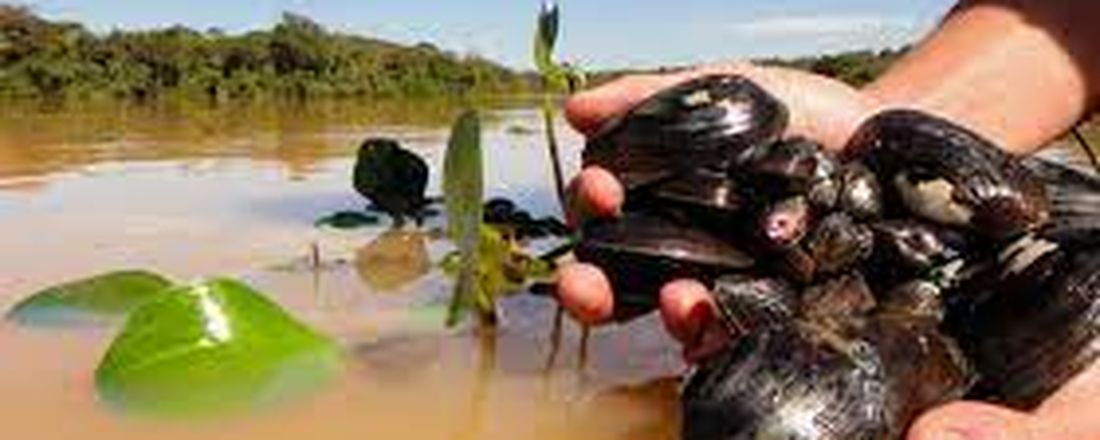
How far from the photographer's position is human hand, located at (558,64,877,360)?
2279 mm

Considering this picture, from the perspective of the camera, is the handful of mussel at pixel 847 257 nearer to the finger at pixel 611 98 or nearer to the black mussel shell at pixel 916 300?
the black mussel shell at pixel 916 300

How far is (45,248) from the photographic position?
13.3 feet

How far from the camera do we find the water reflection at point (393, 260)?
368cm

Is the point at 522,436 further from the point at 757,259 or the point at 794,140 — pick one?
the point at 794,140

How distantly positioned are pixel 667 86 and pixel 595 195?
0.30m

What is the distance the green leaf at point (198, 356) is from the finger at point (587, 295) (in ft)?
1.50

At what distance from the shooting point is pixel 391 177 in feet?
13.3

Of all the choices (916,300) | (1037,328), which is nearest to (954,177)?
(916,300)

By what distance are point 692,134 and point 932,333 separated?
2.17 ft

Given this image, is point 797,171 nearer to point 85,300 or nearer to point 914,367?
point 914,367

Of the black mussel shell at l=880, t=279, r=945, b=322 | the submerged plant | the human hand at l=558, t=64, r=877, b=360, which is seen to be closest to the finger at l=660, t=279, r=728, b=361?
the human hand at l=558, t=64, r=877, b=360

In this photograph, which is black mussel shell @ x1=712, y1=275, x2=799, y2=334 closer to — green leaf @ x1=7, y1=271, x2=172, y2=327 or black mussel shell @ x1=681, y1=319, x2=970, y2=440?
black mussel shell @ x1=681, y1=319, x2=970, y2=440

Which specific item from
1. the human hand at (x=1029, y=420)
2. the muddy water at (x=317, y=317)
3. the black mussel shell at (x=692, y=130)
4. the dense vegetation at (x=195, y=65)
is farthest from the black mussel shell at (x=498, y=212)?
the dense vegetation at (x=195, y=65)

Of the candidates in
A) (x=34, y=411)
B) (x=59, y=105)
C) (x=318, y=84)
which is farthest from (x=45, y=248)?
(x=318, y=84)
